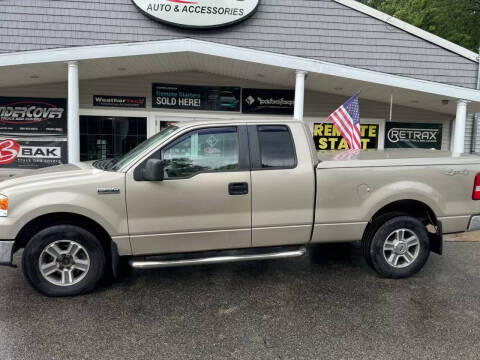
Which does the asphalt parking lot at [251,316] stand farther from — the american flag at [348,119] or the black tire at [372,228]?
Answer: the american flag at [348,119]

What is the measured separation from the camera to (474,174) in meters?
4.51

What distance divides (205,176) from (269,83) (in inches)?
325

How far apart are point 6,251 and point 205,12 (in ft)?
23.9

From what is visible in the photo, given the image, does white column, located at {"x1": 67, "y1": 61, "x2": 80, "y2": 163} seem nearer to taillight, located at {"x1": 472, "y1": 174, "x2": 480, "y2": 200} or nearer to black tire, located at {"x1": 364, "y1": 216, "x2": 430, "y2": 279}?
Answer: black tire, located at {"x1": 364, "y1": 216, "x2": 430, "y2": 279}

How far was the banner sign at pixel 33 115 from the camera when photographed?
11.1 metres

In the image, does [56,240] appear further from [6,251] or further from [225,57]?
[225,57]

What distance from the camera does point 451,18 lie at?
23.8 m

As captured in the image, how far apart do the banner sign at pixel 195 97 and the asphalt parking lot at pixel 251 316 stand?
299 inches

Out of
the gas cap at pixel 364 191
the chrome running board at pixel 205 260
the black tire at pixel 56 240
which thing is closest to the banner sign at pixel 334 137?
the gas cap at pixel 364 191

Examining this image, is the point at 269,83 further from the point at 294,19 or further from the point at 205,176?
the point at 205,176

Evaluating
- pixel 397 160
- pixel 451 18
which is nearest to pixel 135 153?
pixel 397 160

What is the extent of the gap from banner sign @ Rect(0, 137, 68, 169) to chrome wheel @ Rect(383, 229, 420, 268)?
974cm

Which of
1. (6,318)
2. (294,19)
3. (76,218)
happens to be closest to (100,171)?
(76,218)

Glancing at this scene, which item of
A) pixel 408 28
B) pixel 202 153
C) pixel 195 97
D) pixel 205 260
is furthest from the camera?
pixel 195 97
